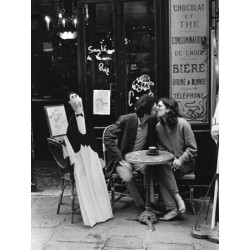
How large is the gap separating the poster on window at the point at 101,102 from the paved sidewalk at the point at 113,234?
59.2 inches

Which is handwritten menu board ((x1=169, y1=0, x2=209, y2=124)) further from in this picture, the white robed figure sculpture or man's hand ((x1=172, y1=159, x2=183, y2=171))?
the white robed figure sculpture

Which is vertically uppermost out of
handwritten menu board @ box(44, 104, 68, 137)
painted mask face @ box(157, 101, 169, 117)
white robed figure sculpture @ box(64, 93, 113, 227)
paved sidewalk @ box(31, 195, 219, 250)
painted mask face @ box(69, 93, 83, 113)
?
painted mask face @ box(69, 93, 83, 113)

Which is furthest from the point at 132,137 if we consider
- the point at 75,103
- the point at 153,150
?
the point at 75,103

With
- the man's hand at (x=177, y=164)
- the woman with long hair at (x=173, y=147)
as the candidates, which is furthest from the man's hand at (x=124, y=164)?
the man's hand at (x=177, y=164)

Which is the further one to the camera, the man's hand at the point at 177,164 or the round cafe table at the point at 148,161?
the man's hand at the point at 177,164

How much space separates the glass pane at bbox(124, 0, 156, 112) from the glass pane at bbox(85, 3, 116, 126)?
0.24 m

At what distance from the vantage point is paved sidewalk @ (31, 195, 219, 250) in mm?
4613

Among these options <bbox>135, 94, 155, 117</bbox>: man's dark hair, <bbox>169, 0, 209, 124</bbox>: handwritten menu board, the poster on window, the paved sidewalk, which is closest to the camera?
the paved sidewalk

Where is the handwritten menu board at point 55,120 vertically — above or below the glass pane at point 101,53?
below

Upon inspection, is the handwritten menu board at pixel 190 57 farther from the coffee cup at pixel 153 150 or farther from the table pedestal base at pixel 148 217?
the table pedestal base at pixel 148 217

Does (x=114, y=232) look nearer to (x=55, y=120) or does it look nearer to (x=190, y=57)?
(x=55, y=120)

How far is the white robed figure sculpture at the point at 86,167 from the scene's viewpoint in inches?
206

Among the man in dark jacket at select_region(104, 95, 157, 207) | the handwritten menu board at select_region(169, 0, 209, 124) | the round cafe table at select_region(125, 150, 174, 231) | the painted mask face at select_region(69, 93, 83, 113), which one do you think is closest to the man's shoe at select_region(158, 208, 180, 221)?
the round cafe table at select_region(125, 150, 174, 231)
